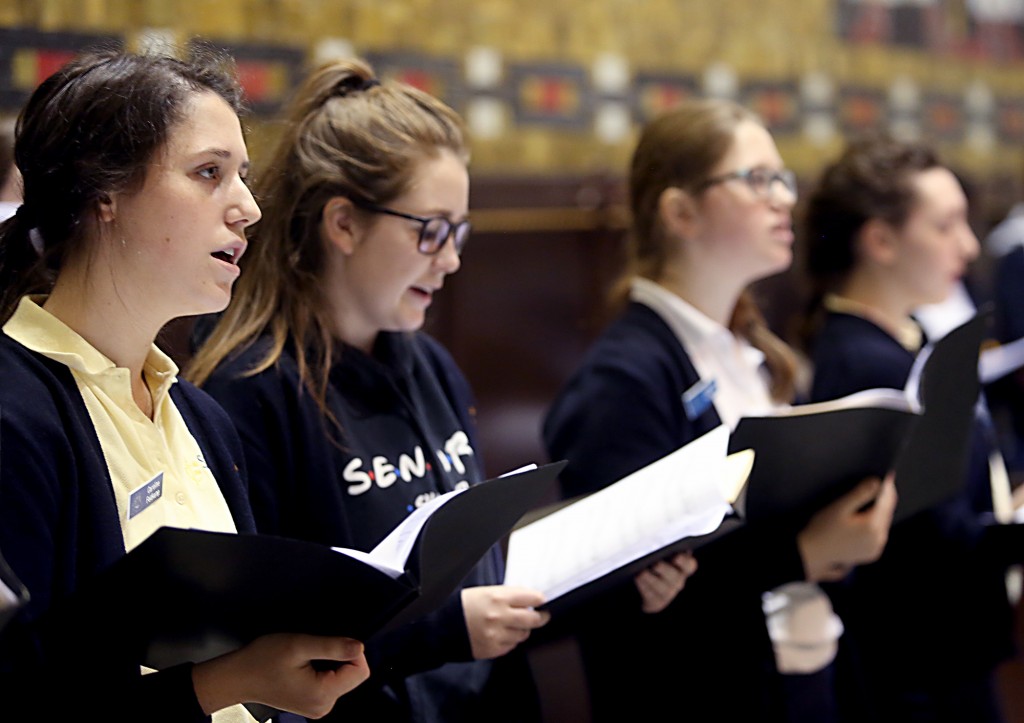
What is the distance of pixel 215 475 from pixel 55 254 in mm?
350

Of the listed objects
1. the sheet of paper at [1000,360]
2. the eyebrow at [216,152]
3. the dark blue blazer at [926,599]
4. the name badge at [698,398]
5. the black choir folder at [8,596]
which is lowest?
the dark blue blazer at [926,599]

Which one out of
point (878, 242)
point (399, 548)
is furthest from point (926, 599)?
point (399, 548)

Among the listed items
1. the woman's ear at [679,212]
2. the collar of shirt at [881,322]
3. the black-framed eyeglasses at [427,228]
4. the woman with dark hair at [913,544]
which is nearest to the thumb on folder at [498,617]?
the black-framed eyeglasses at [427,228]

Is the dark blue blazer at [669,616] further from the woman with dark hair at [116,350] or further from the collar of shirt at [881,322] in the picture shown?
the woman with dark hair at [116,350]

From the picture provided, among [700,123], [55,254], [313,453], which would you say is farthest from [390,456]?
[700,123]

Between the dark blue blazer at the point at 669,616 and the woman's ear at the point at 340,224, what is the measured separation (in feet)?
2.10

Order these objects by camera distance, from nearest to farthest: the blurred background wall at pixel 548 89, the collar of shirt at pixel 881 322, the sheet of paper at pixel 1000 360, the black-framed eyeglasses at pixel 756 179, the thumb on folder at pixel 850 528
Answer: the thumb on folder at pixel 850 528 → the black-framed eyeglasses at pixel 756 179 → the collar of shirt at pixel 881 322 → the sheet of paper at pixel 1000 360 → the blurred background wall at pixel 548 89

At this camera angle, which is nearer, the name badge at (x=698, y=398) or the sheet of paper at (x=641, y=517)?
the sheet of paper at (x=641, y=517)

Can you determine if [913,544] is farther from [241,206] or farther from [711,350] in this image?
[241,206]

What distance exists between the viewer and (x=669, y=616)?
249 cm

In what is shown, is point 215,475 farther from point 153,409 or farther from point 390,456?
point 390,456

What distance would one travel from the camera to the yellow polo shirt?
149 cm

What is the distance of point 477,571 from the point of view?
2.14 meters

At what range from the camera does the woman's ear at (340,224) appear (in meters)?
2.13
